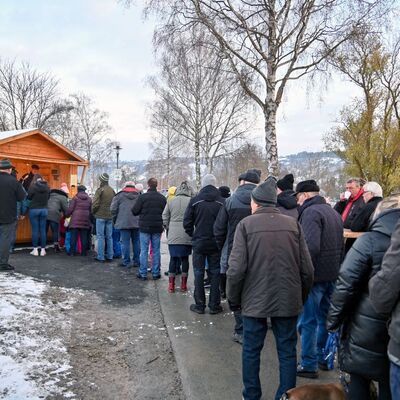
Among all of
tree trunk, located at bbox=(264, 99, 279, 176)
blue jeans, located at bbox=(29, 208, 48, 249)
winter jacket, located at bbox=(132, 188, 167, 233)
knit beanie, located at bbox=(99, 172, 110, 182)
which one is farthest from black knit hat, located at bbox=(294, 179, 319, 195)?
blue jeans, located at bbox=(29, 208, 48, 249)

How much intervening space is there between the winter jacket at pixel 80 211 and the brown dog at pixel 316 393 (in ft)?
25.2

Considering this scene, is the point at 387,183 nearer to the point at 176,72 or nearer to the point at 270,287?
the point at 176,72

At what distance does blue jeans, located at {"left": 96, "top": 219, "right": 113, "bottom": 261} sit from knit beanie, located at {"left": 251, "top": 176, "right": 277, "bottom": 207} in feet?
21.0

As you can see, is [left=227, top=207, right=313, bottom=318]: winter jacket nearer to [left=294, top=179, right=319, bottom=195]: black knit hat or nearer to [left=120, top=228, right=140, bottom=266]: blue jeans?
[left=294, top=179, right=319, bottom=195]: black knit hat

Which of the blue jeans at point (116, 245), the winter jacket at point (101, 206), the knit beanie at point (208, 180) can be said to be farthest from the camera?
the blue jeans at point (116, 245)

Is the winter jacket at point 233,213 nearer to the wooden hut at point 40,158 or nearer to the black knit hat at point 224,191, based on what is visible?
the black knit hat at point 224,191

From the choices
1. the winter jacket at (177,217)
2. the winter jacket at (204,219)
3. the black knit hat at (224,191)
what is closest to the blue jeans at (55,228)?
the winter jacket at (177,217)

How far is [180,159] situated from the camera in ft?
125

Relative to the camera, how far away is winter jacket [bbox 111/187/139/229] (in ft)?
27.1

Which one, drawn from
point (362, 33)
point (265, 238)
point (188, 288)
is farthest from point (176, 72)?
point (265, 238)

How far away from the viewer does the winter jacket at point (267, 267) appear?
3.07 m

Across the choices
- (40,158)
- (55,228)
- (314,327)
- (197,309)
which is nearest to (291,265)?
(314,327)

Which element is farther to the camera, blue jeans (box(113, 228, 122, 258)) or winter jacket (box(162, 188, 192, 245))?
blue jeans (box(113, 228, 122, 258))

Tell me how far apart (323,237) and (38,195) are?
7348mm
